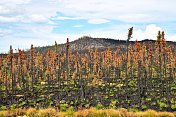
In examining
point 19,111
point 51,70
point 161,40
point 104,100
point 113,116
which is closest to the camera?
point 113,116

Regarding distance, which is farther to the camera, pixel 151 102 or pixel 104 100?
pixel 104 100

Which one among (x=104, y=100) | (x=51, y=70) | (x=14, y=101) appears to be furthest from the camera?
(x=51, y=70)

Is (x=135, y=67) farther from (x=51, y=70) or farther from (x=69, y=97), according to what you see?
(x=69, y=97)

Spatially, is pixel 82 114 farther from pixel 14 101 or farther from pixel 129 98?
pixel 14 101

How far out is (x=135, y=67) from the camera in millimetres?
100000

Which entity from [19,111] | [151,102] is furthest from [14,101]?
[19,111]

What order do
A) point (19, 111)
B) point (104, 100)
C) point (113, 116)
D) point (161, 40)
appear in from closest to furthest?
point (113, 116) < point (19, 111) < point (104, 100) < point (161, 40)

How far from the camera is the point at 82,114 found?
47.6ft

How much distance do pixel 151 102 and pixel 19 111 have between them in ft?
121

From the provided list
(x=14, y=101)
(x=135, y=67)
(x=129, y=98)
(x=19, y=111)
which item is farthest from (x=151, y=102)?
(x=135, y=67)

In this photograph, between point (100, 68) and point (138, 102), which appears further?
point (100, 68)

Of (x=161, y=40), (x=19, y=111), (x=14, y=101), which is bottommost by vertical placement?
(x=14, y=101)

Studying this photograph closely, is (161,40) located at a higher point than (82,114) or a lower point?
higher

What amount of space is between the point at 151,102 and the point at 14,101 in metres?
25.5
